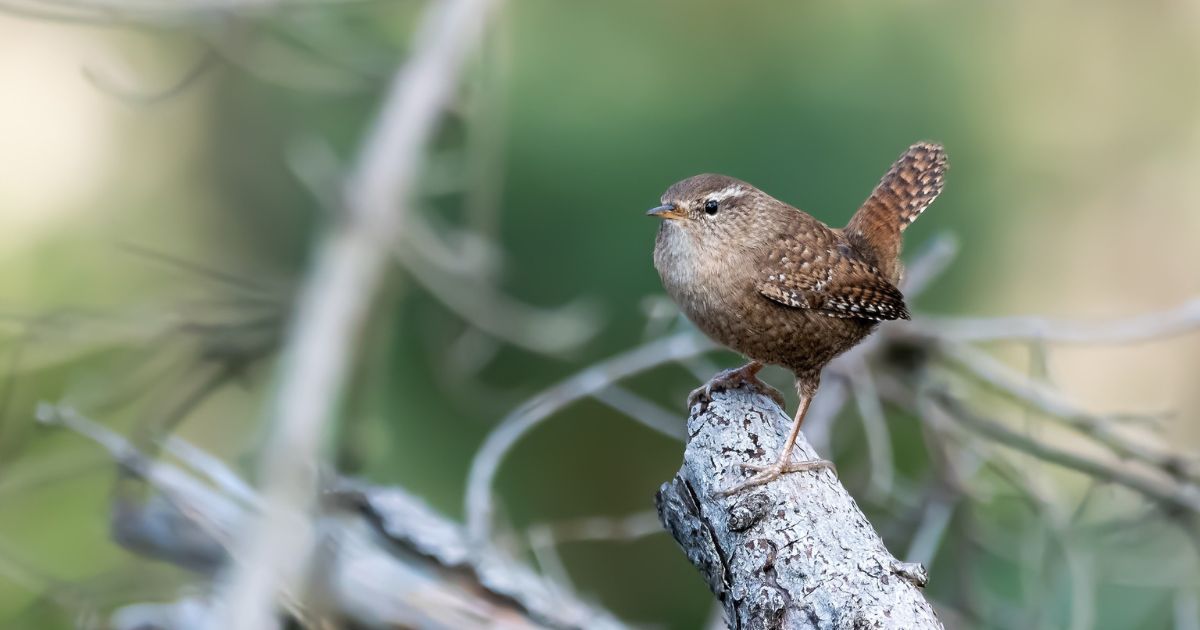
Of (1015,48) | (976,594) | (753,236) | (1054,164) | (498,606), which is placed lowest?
(498,606)

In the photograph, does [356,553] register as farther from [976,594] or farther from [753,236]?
[976,594]

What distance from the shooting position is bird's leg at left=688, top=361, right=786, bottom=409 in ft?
5.30

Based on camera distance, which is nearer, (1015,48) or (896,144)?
(896,144)

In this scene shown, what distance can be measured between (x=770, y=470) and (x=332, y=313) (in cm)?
68

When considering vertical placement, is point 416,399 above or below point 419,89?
below

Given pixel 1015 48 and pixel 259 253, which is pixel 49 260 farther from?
pixel 1015 48

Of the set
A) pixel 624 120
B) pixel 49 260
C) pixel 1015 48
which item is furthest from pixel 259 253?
pixel 1015 48

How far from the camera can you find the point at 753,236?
5.79 feet

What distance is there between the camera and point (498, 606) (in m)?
1.79

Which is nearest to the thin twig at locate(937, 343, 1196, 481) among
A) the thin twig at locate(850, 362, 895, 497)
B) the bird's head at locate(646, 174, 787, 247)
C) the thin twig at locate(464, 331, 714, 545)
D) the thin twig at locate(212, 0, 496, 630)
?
the thin twig at locate(850, 362, 895, 497)

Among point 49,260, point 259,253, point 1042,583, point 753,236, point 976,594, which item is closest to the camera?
point 753,236

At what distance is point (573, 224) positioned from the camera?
3318 millimetres

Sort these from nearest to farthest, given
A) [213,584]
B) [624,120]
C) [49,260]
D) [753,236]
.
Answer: [753,236], [213,584], [624,120], [49,260]

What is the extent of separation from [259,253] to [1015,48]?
3.05m
